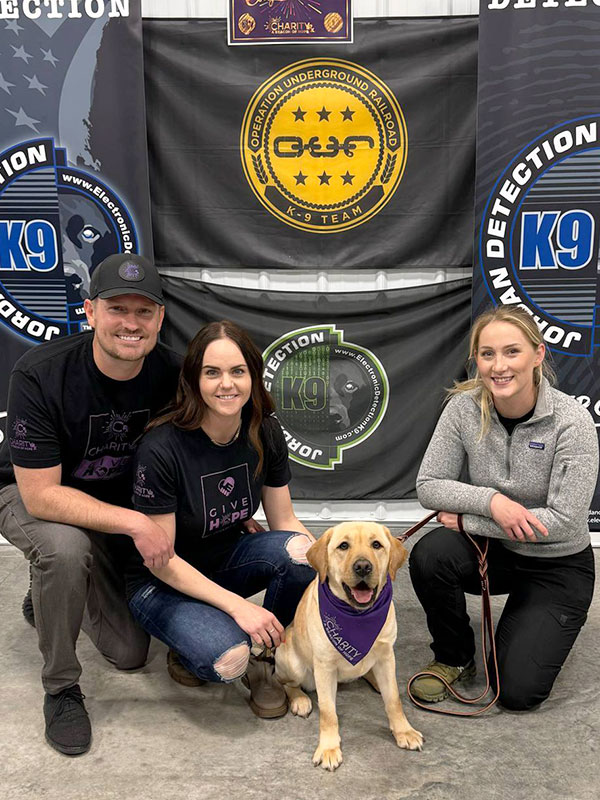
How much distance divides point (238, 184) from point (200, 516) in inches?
67.6

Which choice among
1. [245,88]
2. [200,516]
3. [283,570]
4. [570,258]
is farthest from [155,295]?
[570,258]

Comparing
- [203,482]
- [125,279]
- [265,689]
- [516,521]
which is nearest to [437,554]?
[516,521]

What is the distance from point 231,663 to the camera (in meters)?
1.97

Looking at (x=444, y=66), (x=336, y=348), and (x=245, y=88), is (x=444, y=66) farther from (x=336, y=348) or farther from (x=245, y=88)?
(x=336, y=348)

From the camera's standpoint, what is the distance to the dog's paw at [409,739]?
199 centimetres

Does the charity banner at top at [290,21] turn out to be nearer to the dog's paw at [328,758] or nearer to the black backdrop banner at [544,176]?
the black backdrop banner at [544,176]

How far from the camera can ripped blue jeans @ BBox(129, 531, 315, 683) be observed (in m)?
1.99

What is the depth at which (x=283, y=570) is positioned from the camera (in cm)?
224

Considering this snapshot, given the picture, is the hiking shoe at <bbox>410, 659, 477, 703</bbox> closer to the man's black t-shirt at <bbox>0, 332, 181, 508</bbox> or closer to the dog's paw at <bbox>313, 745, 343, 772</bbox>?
the dog's paw at <bbox>313, 745, 343, 772</bbox>

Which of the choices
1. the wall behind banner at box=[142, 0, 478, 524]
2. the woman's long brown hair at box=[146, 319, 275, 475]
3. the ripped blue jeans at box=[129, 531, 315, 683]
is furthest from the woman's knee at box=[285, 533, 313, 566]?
the wall behind banner at box=[142, 0, 478, 524]

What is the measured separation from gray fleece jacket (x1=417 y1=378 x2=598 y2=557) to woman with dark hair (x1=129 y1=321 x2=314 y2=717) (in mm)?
522

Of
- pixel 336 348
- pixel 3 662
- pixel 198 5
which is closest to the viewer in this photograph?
pixel 3 662

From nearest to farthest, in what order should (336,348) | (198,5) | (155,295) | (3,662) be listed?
(155,295)
(3,662)
(198,5)
(336,348)

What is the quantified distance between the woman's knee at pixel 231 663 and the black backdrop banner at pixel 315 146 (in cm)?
186
